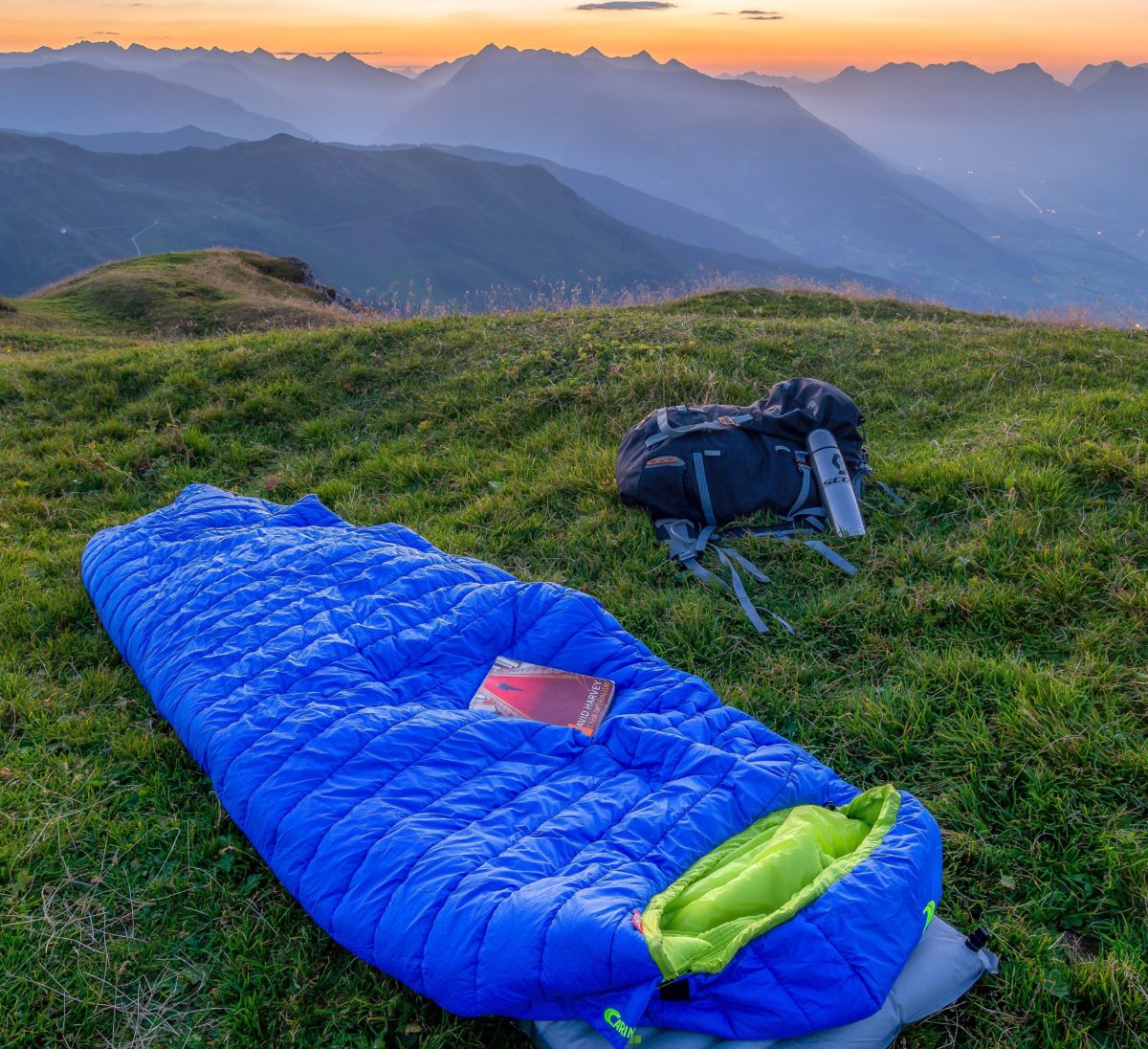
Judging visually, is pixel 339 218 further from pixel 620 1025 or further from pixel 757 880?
pixel 620 1025

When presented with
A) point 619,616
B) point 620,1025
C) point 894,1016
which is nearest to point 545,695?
point 619,616

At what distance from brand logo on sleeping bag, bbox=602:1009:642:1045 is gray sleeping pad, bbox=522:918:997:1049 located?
55mm

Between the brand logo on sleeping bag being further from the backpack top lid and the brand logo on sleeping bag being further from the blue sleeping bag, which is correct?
the backpack top lid

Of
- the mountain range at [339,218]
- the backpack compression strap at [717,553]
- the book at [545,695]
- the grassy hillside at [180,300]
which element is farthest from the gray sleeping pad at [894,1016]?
the mountain range at [339,218]

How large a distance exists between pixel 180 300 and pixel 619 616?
23.3m

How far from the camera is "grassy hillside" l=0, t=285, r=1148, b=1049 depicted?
→ 241cm

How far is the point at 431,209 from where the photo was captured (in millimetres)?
164625

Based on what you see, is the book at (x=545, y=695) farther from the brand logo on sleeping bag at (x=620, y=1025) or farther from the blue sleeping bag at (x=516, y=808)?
the brand logo on sleeping bag at (x=620, y=1025)

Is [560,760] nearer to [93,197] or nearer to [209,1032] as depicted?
[209,1032]

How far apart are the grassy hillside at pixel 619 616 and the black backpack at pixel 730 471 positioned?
23 centimetres

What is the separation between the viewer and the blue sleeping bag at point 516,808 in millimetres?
1960

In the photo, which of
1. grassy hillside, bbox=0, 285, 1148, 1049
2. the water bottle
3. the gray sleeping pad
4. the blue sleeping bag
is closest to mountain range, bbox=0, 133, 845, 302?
grassy hillside, bbox=0, 285, 1148, 1049

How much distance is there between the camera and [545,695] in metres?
3.17

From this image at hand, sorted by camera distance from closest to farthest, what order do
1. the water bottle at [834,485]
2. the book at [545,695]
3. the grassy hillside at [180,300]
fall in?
the book at [545,695]
the water bottle at [834,485]
the grassy hillside at [180,300]
